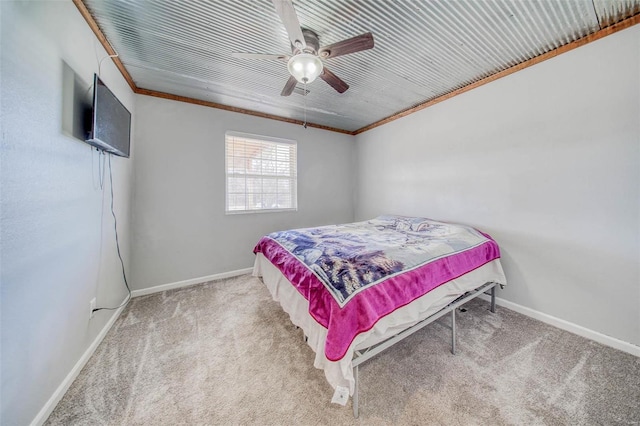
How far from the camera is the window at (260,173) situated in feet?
10.7

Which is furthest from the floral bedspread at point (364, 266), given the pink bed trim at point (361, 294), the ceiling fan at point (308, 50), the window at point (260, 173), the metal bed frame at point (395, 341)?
the ceiling fan at point (308, 50)

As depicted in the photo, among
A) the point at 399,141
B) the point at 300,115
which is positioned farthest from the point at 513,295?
the point at 300,115

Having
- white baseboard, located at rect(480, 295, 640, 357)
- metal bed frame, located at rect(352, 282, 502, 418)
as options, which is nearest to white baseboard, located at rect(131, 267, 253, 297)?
metal bed frame, located at rect(352, 282, 502, 418)

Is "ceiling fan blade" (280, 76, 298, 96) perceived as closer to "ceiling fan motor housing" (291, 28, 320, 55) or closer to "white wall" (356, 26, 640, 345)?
"ceiling fan motor housing" (291, 28, 320, 55)

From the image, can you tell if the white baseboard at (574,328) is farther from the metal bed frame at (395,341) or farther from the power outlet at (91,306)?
the power outlet at (91,306)

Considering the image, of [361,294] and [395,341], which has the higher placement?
[361,294]

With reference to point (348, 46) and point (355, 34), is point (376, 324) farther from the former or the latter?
point (355, 34)

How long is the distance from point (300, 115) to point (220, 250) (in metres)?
2.49

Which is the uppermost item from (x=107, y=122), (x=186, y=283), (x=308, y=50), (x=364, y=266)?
(x=308, y=50)

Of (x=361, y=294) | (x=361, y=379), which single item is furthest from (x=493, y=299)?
(x=361, y=294)

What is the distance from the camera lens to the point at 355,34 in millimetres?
1755

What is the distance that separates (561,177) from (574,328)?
1.37 meters

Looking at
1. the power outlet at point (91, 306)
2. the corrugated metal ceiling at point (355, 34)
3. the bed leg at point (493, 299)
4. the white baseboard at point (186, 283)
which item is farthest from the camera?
the white baseboard at point (186, 283)

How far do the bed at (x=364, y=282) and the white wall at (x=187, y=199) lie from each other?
113cm
